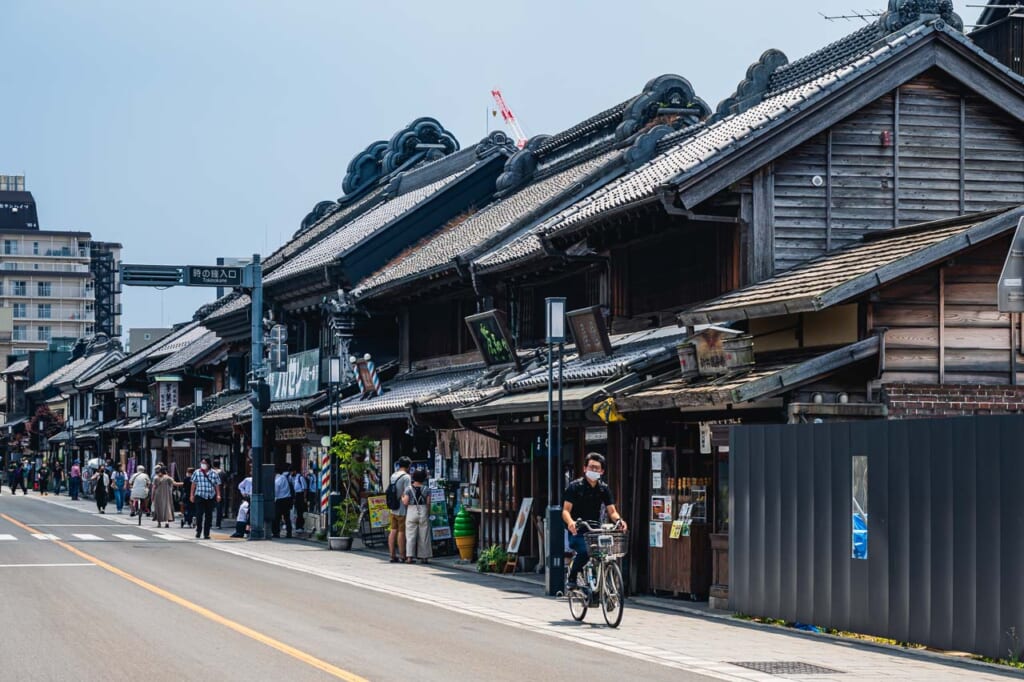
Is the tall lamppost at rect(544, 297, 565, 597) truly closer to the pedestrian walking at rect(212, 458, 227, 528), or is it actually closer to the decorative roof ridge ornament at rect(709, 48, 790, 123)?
the decorative roof ridge ornament at rect(709, 48, 790, 123)

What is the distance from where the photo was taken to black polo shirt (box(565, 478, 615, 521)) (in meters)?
17.5

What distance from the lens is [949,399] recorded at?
18.3 meters

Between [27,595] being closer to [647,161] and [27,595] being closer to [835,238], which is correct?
[835,238]

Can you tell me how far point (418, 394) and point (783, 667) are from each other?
19.4 m

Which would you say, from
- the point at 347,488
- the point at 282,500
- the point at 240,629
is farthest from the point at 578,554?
the point at 282,500

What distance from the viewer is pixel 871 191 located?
22797 mm

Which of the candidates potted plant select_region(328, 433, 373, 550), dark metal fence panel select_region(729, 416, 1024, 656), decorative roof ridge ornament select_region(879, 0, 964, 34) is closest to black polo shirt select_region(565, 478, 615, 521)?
dark metal fence panel select_region(729, 416, 1024, 656)

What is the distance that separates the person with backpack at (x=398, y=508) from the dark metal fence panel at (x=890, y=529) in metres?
11.2

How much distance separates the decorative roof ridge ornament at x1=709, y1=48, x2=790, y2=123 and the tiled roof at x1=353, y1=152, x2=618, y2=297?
354cm

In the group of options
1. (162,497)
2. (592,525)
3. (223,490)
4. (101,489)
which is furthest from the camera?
(101,489)

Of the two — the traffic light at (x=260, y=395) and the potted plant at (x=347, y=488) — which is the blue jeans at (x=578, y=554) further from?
the traffic light at (x=260, y=395)

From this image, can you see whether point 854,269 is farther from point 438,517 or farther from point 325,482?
point 325,482

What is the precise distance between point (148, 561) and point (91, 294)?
412 feet

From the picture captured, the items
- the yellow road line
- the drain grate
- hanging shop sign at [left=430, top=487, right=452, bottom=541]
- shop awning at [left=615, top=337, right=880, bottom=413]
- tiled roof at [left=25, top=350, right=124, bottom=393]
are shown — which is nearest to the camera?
the yellow road line
